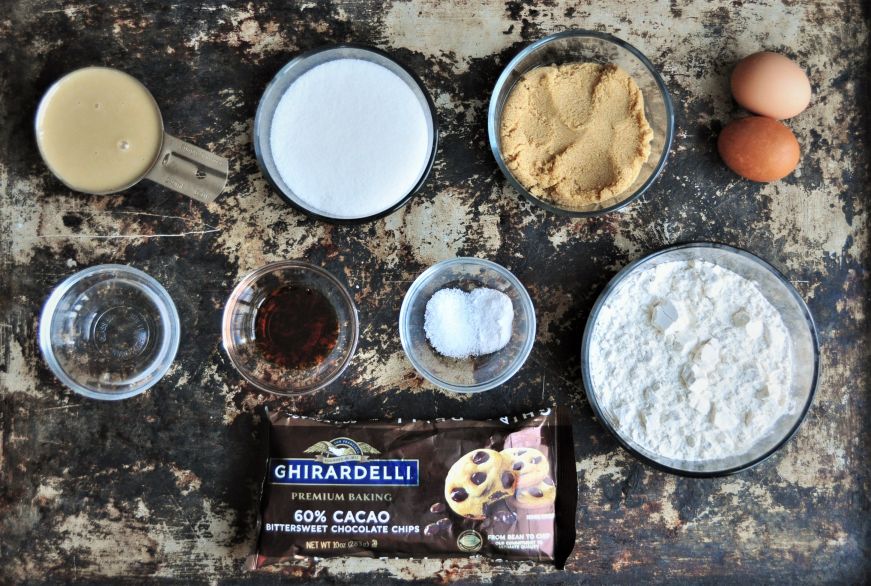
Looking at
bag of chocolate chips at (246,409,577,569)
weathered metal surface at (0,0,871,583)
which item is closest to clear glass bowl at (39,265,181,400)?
weathered metal surface at (0,0,871,583)

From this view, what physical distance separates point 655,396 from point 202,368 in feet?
3.46

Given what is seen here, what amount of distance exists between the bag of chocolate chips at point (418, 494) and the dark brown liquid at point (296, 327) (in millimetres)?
165

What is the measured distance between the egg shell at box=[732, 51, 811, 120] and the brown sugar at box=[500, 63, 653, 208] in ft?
0.76

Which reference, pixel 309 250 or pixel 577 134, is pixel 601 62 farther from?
pixel 309 250

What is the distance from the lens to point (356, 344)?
4.56 feet

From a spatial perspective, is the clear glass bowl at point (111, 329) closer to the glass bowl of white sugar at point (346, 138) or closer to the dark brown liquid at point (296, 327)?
the dark brown liquid at point (296, 327)

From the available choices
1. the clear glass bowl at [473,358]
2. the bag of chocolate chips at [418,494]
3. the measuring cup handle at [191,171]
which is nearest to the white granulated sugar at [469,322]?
the clear glass bowl at [473,358]

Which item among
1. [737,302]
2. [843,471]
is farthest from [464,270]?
[843,471]

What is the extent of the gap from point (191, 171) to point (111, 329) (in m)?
0.42

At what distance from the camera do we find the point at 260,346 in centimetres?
140

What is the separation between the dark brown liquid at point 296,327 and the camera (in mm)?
1387

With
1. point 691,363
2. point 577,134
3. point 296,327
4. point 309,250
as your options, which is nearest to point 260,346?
point 296,327

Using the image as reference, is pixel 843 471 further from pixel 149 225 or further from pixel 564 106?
pixel 149 225

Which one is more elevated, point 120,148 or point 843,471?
point 120,148
